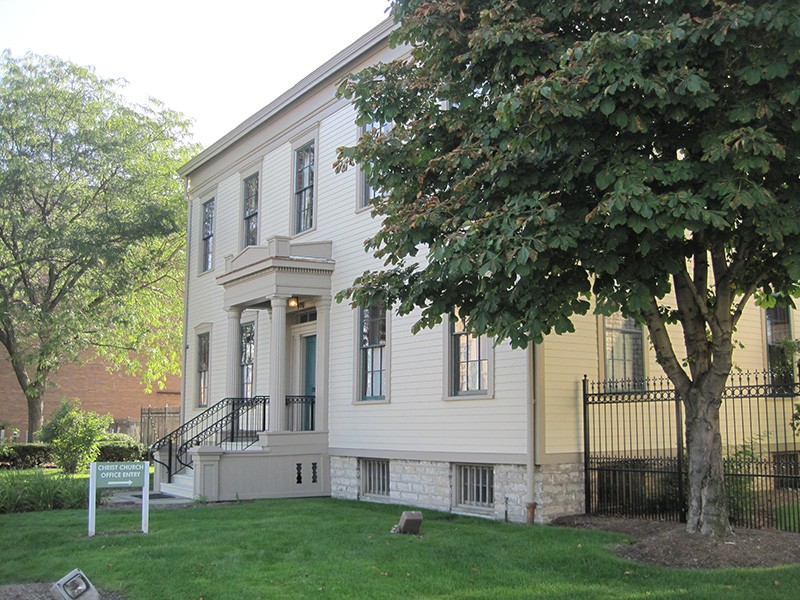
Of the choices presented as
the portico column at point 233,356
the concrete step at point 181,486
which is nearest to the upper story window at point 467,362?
the concrete step at point 181,486

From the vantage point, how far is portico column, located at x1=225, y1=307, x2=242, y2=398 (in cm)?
1972

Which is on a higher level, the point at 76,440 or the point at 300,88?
the point at 300,88

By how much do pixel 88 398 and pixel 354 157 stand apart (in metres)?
33.4

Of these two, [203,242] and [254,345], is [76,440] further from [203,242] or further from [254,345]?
[254,345]

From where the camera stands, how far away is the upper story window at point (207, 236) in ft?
79.0

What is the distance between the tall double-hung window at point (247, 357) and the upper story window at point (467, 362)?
7215 mm

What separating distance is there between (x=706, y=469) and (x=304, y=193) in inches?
467

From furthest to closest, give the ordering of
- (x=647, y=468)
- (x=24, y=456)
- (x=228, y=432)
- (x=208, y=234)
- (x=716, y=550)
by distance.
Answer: (x=24, y=456), (x=208, y=234), (x=228, y=432), (x=647, y=468), (x=716, y=550)

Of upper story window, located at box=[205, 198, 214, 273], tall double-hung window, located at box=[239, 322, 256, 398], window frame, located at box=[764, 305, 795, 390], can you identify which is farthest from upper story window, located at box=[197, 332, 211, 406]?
window frame, located at box=[764, 305, 795, 390]

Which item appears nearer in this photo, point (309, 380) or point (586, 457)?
point (586, 457)

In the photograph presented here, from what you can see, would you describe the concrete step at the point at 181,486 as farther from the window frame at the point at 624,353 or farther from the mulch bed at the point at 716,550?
the mulch bed at the point at 716,550

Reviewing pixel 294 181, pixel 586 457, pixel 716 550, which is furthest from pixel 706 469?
pixel 294 181

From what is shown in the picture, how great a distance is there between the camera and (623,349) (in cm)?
1438

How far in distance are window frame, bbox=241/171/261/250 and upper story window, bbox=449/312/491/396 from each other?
812 cm
